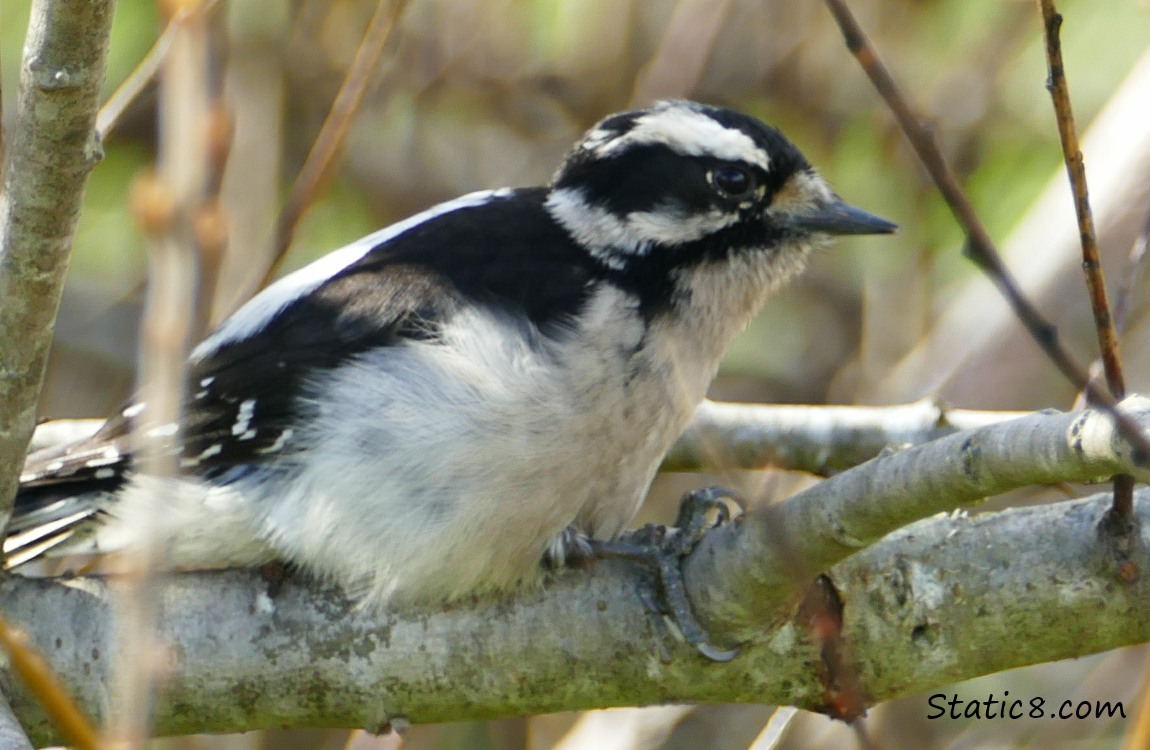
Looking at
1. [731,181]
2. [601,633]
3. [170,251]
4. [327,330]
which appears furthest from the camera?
[731,181]

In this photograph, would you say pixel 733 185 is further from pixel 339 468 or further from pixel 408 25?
pixel 408 25

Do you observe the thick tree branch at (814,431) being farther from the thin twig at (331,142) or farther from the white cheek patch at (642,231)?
the thin twig at (331,142)

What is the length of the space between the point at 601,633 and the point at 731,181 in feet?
3.99

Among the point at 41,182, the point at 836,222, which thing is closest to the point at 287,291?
the point at 41,182

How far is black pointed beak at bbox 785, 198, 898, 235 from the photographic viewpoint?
11.0ft

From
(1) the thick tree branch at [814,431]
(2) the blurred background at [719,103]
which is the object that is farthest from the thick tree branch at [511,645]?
(2) the blurred background at [719,103]

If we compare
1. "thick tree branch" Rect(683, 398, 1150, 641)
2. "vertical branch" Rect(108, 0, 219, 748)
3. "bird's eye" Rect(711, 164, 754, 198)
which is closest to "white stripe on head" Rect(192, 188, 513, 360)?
"bird's eye" Rect(711, 164, 754, 198)

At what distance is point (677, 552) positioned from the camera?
9.02 ft

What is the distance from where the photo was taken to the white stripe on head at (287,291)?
10.9ft

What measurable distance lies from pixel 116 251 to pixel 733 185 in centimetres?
303

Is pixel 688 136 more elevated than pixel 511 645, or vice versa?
pixel 688 136

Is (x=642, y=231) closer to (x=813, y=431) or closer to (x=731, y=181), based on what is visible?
(x=731, y=181)

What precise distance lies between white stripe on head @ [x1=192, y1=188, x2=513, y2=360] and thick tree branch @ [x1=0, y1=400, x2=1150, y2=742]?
0.69m

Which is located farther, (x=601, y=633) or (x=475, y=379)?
(x=475, y=379)
